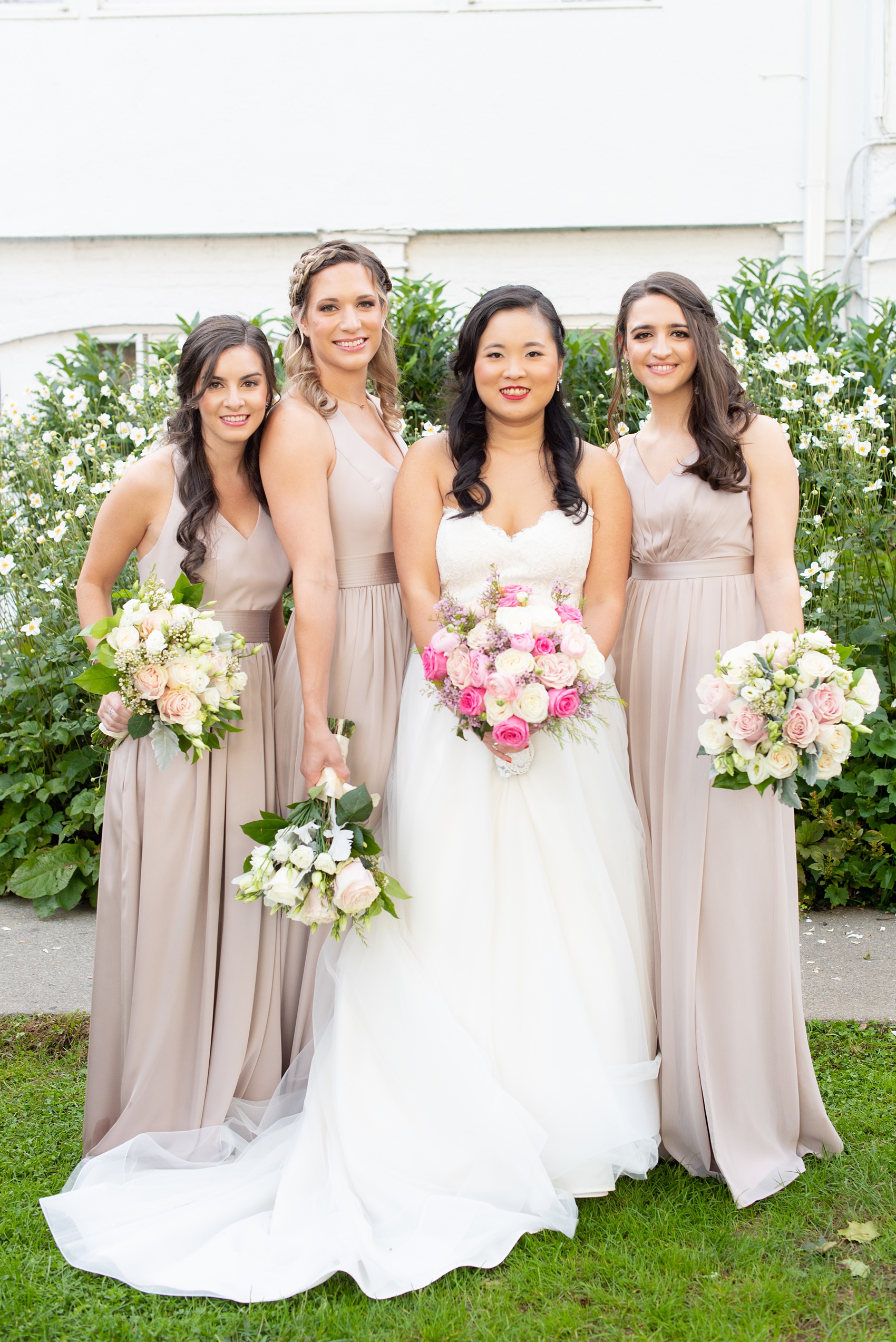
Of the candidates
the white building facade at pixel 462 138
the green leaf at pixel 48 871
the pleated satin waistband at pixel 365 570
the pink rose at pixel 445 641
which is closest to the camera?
the pink rose at pixel 445 641

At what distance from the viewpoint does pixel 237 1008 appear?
3.48 meters

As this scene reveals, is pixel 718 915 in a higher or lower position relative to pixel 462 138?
lower

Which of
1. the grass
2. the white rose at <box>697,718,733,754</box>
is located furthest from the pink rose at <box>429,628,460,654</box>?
the grass

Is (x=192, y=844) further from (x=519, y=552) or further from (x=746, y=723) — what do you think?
(x=746, y=723)

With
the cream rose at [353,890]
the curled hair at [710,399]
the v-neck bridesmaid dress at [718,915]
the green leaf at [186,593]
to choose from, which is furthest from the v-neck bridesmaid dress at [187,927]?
the curled hair at [710,399]

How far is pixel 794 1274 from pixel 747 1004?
697mm

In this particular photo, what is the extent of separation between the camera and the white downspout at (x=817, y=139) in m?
8.35

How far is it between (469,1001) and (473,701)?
0.89 metres

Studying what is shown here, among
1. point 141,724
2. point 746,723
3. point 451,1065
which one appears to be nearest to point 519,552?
point 746,723

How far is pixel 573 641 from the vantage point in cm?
294

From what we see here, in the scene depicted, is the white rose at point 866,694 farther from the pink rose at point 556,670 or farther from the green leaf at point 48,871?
the green leaf at point 48,871

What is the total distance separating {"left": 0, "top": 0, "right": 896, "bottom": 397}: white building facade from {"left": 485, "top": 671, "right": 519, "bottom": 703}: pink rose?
6.60 metres

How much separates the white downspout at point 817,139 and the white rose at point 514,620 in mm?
6455

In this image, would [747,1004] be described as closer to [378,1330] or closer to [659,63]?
[378,1330]
